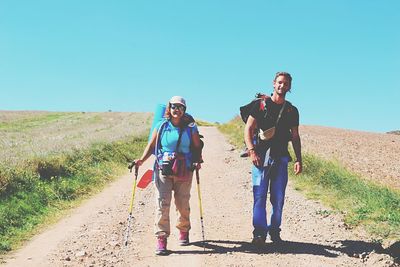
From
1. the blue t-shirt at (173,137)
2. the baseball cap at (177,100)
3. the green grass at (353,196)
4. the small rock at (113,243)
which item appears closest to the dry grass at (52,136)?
the small rock at (113,243)

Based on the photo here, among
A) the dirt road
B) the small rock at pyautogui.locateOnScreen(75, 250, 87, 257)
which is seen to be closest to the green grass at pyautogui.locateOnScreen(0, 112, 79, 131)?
the dirt road

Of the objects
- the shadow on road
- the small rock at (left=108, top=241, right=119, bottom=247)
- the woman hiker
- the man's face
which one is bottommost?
the small rock at (left=108, top=241, right=119, bottom=247)

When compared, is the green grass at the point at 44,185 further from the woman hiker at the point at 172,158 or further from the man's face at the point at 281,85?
the man's face at the point at 281,85

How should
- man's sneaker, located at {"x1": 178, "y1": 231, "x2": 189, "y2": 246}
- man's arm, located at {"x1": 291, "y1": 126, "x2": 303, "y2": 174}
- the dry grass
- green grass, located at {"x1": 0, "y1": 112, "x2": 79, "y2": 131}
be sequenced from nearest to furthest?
1. man's arm, located at {"x1": 291, "y1": 126, "x2": 303, "y2": 174}
2. man's sneaker, located at {"x1": 178, "y1": 231, "x2": 189, "y2": 246}
3. the dry grass
4. green grass, located at {"x1": 0, "y1": 112, "x2": 79, "y2": 131}

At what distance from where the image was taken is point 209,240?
8.30 metres

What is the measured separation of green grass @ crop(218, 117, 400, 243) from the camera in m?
8.49

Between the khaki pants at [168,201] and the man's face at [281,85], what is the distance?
1.79 meters

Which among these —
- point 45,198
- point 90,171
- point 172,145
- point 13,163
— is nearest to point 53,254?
point 172,145

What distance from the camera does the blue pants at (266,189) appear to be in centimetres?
762

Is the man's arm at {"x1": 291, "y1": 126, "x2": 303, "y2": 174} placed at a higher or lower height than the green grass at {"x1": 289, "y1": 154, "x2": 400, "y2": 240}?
higher

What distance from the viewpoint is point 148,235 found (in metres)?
A: 8.73

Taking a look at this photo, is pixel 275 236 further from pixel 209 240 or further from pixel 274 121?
pixel 274 121

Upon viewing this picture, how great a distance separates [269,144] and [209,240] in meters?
1.91

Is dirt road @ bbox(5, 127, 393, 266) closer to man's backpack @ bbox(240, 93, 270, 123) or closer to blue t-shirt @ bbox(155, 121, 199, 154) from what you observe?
blue t-shirt @ bbox(155, 121, 199, 154)
